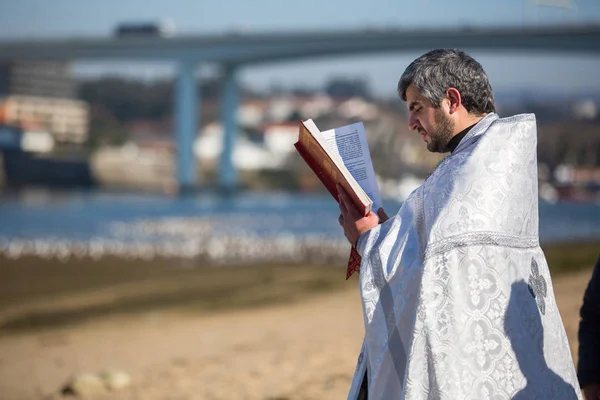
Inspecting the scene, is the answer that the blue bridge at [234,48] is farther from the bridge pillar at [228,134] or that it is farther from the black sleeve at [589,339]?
the black sleeve at [589,339]

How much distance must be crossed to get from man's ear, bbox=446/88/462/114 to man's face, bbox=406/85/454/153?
0.8 inches

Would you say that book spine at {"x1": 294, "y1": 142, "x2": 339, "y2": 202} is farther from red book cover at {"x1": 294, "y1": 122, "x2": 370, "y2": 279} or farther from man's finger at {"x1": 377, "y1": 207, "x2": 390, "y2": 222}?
man's finger at {"x1": 377, "y1": 207, "x2": 390, "y2": 222}

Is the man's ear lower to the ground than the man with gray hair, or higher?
higher

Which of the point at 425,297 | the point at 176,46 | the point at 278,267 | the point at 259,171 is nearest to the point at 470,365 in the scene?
the point at 425,297

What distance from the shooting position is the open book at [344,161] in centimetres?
228

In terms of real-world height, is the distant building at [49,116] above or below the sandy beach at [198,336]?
below

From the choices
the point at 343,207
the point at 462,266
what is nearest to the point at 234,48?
the point at 343,207

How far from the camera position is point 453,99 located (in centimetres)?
228

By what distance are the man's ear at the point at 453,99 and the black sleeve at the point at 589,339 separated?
0.52 m

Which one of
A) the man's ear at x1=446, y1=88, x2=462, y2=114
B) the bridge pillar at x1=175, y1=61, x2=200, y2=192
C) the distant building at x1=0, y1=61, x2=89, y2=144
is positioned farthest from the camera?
the distant building at x1=0, y1=61, x2=89, y2=144

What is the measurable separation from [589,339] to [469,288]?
0.39 metres

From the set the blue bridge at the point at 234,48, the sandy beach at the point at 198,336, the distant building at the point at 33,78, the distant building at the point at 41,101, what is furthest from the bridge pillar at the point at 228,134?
the sandy beach at the point at 198,336

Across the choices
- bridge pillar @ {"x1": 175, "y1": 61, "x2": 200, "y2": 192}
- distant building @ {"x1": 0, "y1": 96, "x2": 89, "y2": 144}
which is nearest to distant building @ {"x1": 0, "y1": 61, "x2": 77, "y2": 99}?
distant building @ {"x1": 0, "y1": 96, "x2": 89, "y2": 144}

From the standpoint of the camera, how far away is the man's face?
2281 mm
